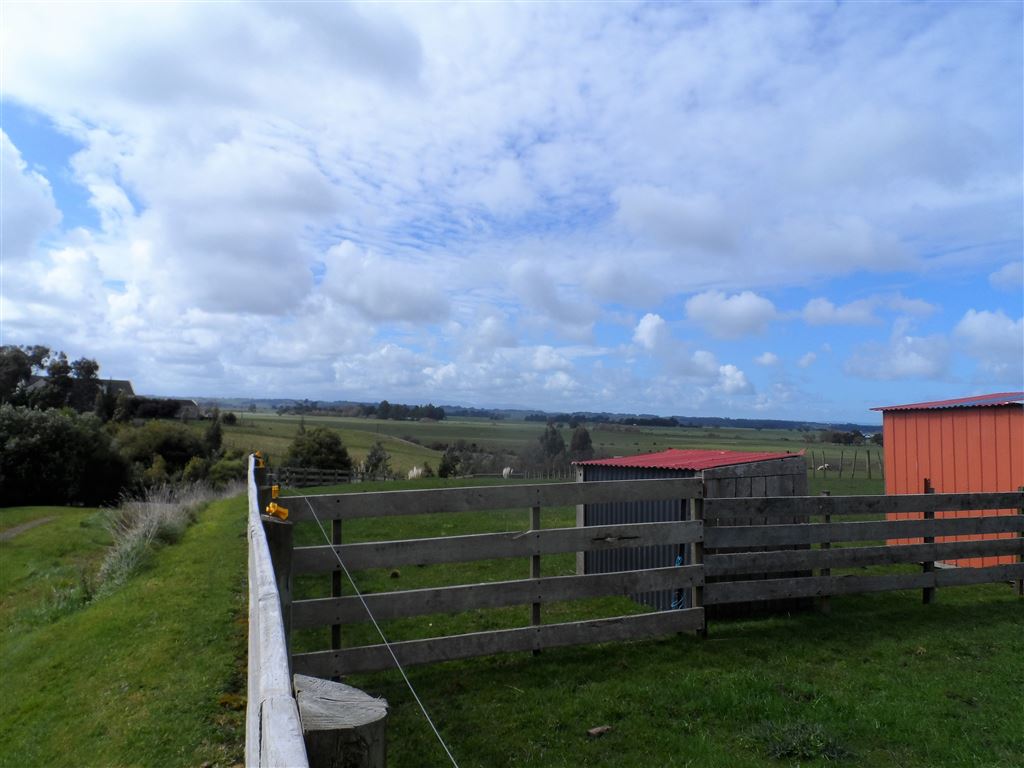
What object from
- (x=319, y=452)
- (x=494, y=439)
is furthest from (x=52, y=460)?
(x=494, y=439)

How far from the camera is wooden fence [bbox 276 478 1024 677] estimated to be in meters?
5.40

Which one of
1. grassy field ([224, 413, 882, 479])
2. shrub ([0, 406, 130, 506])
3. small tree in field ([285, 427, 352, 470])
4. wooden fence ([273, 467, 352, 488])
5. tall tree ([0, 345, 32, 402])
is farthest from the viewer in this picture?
tall tree ([0, 345, 32, 402])

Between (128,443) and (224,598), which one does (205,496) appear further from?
(128,443)

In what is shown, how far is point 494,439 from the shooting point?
192 ft

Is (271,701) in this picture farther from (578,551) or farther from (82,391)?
(82,391)

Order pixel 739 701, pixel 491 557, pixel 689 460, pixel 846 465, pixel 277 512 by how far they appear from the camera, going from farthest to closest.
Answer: pixel 846 465 < pixel 689 460 < pixel 491 557 < pixel 739 701 < pixel 277 512

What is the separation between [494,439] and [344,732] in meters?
56.9

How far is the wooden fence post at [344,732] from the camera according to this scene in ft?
5.42

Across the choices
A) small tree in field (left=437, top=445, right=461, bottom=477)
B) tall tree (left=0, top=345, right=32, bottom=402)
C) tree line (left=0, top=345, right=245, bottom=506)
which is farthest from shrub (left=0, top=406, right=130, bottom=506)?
tall tree (left=0, top=345, right=32, bottom=402)

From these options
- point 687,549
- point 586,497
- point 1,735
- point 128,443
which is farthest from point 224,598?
point 128,443

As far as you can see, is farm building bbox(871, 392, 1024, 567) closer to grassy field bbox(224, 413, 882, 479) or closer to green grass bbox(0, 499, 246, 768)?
green grass bbox(0, 499, 246, 768)

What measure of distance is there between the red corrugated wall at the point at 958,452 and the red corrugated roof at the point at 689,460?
140 inches

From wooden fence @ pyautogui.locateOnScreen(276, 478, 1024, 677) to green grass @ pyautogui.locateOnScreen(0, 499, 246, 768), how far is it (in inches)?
33.5

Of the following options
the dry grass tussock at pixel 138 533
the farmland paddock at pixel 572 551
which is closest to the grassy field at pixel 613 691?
the farmland paddock at pixel 572 551
